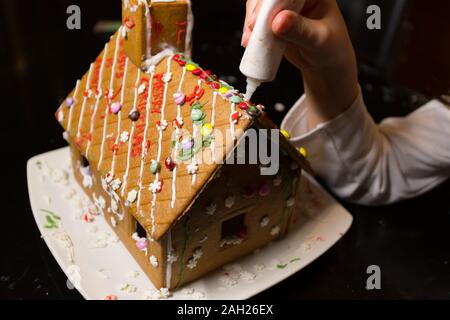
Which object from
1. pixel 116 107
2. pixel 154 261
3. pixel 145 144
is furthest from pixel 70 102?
pixel 154 261

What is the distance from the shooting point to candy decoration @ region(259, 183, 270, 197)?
0.94 m

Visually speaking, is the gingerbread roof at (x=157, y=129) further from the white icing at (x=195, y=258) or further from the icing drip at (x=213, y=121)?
the white icing at (x=195, y=258)

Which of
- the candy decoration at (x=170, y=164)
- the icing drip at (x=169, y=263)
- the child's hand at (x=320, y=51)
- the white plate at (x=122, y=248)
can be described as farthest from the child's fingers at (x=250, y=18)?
the white plate at (x=122, y=248)

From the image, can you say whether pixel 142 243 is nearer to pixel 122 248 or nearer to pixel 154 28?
pixel 122 248

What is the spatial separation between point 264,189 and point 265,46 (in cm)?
28

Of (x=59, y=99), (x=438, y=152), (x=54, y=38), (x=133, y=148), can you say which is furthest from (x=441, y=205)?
(x=54, y=38)

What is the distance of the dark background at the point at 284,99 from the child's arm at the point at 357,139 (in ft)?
0.18

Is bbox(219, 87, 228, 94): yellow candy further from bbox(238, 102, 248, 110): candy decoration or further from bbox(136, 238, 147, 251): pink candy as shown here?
bbox(136, 238, 147, 251): pink candy

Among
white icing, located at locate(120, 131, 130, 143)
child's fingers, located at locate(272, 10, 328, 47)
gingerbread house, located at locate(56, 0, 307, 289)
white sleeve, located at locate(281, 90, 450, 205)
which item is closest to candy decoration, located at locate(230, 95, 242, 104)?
gingerbread house, located at locate(56, 0, 307, 289)

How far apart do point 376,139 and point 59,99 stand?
30.9 inches

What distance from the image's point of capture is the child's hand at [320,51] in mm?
778

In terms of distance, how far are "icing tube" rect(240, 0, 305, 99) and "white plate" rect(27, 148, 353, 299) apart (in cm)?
38

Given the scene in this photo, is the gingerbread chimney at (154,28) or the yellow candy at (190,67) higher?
the gingerbread chimney at (154,28)
